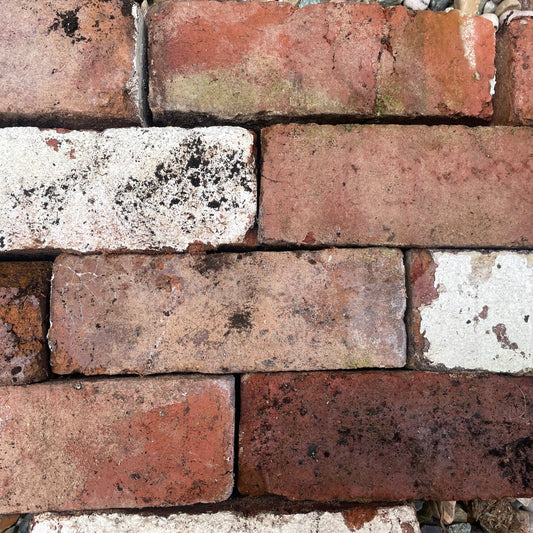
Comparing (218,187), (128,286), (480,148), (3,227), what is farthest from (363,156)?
(3,227)

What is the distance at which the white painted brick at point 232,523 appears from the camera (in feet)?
5.44

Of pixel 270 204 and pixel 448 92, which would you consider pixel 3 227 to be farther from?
pixel 448 92

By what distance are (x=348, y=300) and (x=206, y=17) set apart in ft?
4.03

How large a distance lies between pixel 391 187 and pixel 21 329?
59.2 inches

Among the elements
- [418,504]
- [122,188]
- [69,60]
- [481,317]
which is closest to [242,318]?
[122,188]

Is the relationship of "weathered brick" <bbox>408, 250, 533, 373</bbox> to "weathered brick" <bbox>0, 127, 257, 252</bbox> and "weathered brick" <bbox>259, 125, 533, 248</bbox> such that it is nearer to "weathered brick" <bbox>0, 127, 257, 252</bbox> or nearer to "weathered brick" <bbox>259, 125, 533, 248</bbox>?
"weathered brick" <bbox>259, 125, 533, 248</bbox>

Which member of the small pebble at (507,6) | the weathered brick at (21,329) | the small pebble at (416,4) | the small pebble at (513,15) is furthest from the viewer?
the small pebble at (416,4)

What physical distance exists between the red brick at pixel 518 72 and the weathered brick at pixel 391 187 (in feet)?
0.53

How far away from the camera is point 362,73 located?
5.57 ft

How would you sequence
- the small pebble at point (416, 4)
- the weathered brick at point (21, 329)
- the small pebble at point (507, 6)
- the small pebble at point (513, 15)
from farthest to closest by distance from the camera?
1. the small pebble at point (416, 4)
2. the small pebble at point (507, 6)
3. the small pebble at point (513, 15)
4. the weathered brick at point (21, 329)

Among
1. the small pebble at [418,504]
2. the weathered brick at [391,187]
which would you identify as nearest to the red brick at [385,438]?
the small pebble at [418,504]

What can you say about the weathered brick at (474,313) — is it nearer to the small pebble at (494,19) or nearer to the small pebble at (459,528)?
the small pebble at (459,528)

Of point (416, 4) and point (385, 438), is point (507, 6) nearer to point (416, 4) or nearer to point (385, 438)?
point (416, 4)

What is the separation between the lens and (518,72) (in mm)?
1693
